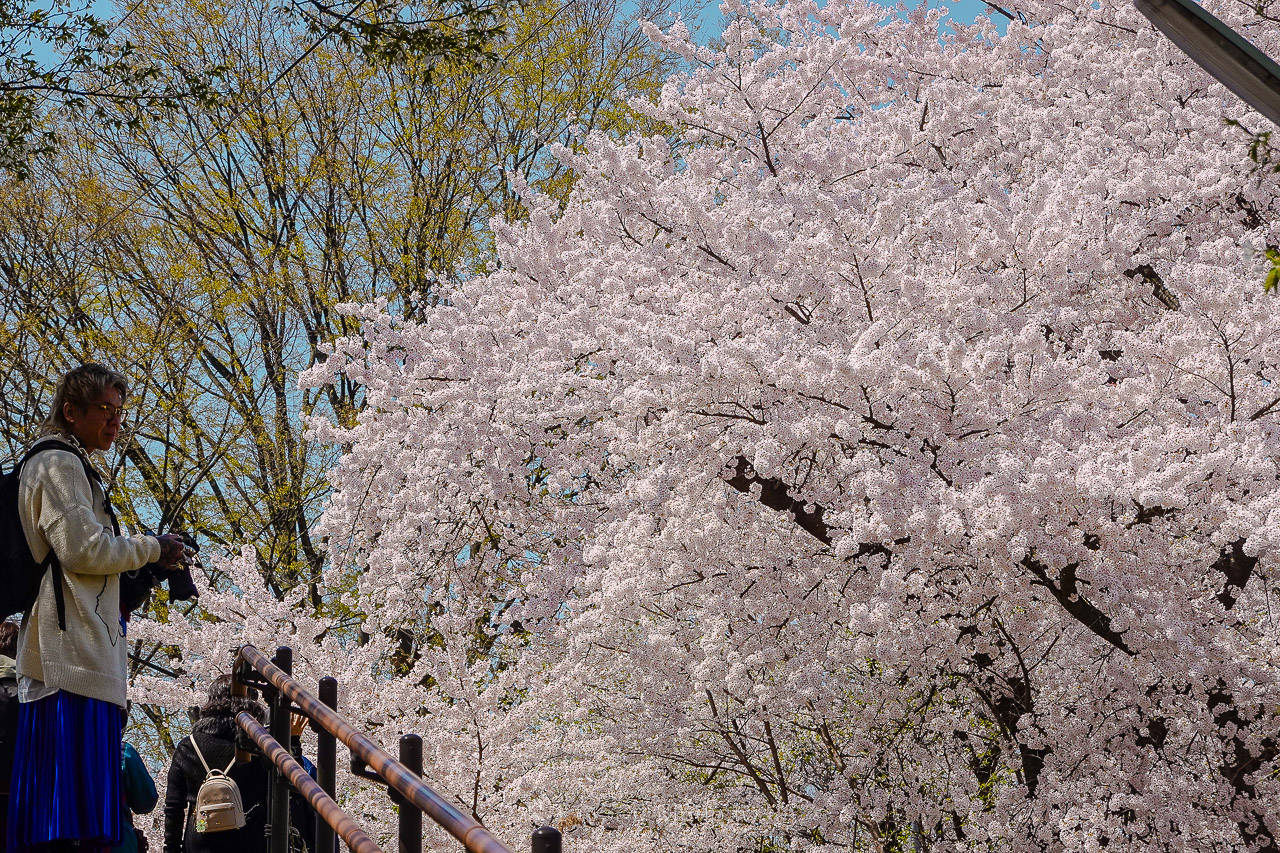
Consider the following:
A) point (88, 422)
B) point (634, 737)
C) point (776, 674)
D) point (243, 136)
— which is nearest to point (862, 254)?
point (776, 674)

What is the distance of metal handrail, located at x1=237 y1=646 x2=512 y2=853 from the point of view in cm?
205

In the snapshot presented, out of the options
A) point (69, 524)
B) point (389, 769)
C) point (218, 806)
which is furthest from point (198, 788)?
point (389, 769)

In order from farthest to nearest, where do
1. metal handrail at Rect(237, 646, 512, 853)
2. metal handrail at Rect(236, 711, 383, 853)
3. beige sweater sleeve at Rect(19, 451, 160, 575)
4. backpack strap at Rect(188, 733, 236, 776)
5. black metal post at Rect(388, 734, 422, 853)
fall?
backpack strap at Rect(188, 733, 236, 776) < beige sweater sleeve at Rect(19, 451, 160, 575) < metal handrail at Rect(236, 711, 383, 853) < black metal post at Rect(388, 734, 422, 853) < metal handrail at Rect(237, 646, 512, 853)

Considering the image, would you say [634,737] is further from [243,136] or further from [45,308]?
[243,136]

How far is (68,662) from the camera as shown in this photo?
327cm

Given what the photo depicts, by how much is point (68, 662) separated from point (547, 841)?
81.7 inches

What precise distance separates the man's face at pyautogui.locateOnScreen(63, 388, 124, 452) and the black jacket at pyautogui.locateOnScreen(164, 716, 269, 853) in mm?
1407

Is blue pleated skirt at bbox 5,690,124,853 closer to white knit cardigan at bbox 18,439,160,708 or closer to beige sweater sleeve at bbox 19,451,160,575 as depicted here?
white knit cardigan at bbox 18,439,160,708

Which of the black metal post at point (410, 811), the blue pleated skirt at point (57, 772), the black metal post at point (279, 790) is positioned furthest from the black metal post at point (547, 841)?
the black metal post at point (279, 790)

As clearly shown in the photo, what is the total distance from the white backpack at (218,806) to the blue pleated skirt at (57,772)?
33.1 inches

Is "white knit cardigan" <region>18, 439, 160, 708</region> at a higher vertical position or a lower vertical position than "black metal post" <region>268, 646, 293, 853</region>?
higher

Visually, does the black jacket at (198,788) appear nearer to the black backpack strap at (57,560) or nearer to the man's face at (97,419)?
the black backpack strap at (57,560)

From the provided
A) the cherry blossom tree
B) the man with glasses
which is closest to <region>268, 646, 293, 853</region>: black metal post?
the man with glasses

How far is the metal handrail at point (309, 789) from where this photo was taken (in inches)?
115
